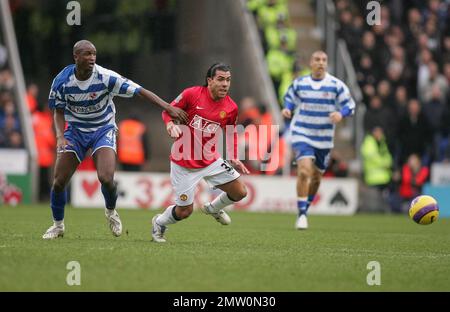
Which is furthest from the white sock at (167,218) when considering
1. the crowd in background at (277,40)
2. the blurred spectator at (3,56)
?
the blurred spectator at (3,56)

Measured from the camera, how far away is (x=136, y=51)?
93.5 ft

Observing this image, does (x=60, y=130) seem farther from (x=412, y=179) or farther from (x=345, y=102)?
(x=412, y=179)

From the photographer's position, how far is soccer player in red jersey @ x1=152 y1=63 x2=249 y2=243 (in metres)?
11.6

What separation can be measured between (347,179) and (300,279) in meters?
14.1

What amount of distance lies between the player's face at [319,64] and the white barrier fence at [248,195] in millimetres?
6777

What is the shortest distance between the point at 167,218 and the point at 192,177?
526 millimetres

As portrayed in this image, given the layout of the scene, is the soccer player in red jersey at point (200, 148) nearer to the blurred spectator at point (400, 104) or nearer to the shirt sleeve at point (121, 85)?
the shirt sleeve at point (121, 85)

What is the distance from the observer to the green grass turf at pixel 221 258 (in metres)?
8.48

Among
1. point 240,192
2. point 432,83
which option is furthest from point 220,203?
point 432,83

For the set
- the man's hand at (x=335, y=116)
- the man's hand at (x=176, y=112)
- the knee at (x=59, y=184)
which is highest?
the man's hand at (x=335, y=116)

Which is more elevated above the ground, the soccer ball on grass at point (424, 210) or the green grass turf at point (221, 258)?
the soccer ball on grass at point (424, 210)

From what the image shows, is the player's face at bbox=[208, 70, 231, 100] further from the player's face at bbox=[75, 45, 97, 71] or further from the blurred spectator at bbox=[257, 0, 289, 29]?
the blurred spectator at bbox=[257, 0, 289, 29]

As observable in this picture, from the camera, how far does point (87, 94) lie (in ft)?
38.2

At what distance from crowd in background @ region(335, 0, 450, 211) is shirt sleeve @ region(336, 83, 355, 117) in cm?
740
